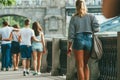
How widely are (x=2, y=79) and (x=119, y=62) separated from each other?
5601 millimetres

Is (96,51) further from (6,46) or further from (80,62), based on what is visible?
(6,46)

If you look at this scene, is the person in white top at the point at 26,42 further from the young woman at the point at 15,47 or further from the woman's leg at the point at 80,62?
the woman's leg at the point at 80,62

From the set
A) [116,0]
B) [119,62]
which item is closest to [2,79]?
[119,62]

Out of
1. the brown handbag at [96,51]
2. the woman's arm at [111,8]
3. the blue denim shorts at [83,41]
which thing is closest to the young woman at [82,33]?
the blue denim shorts at [83,41]

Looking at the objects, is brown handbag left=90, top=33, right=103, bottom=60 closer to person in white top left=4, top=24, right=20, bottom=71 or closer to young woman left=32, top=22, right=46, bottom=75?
young woman left=32, top=22, right=46, bottom=75

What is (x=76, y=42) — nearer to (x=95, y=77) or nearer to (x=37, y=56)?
(x=95, y=77)

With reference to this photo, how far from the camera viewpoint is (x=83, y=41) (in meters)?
8.52

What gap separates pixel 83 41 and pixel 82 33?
0.17 m

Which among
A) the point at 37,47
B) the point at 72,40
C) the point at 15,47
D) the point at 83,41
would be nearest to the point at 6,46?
the point at 15,47

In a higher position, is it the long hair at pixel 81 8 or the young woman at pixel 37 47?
the long hair at pixel 81 8

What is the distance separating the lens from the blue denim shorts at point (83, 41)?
8.44 meters

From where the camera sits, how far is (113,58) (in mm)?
9844

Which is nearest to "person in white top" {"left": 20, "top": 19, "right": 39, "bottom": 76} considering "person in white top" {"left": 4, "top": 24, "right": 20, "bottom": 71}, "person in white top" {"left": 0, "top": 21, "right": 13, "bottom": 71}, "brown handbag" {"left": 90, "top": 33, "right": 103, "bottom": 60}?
"person in white top" {"left": 0, "top": 21, "right": 13, "bottom": 71}

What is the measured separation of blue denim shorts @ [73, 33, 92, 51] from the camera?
27.7 ft
